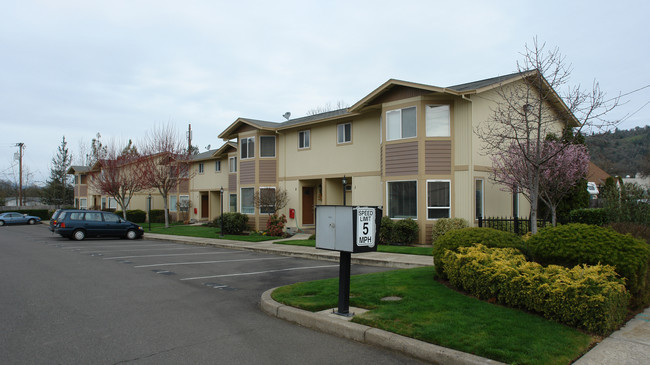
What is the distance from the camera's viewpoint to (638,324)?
6.17 m

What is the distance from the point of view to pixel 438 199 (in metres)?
17.3

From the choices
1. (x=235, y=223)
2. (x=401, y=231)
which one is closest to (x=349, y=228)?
(x=401, y=231)

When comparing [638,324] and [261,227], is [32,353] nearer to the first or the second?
[638,324]

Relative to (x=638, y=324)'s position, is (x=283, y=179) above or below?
above

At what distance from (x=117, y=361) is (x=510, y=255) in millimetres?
6255

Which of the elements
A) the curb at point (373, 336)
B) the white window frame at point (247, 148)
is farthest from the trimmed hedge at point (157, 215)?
the curb at point (373, 336)

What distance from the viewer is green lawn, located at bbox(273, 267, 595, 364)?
4.93 metres

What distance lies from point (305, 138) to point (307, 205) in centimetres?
374

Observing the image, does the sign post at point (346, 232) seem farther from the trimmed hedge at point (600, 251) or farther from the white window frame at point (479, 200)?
the white window frame at point (479, 200)

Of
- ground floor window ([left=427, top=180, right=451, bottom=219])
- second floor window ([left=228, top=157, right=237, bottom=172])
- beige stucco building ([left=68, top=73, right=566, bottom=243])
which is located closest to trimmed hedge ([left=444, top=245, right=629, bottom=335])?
beige stucco building ([left=68, top=73, right=566, bottom=243])

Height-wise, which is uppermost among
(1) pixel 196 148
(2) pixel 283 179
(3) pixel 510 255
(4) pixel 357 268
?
(1) pixel 196 148

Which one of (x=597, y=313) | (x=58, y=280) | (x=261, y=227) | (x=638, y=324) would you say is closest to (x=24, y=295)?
(x=58, y=280)

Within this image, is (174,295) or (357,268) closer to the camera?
(174,295)

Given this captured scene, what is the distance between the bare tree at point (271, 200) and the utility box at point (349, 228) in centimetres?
1739
